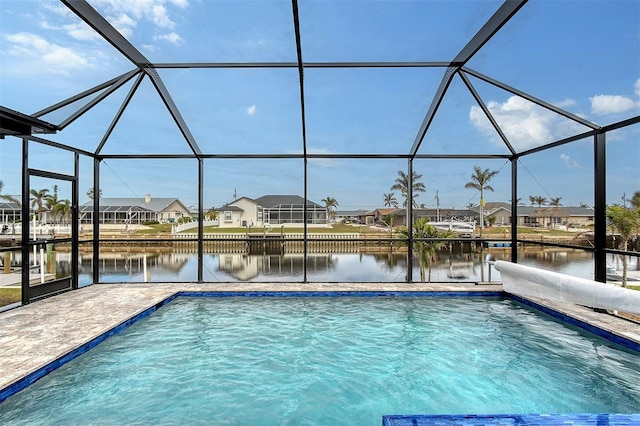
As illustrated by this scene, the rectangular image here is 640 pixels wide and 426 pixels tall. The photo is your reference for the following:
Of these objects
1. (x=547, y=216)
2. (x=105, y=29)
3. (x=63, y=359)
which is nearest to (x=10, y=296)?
(x=63, y=359)

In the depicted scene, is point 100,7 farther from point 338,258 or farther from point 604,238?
point 338,258

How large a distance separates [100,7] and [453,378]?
17.5ft

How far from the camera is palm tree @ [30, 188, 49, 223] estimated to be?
5.01 metres

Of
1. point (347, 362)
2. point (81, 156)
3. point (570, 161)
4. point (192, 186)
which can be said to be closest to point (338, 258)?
point (570, 161)

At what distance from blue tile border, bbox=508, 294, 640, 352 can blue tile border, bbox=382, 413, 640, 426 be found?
2.13 metres

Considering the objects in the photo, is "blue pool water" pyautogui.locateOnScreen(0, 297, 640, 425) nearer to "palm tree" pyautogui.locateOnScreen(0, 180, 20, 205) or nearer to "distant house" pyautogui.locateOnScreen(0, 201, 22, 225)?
"distant house" pyautogui.locateOnScreen(0, 201, 22, 225)

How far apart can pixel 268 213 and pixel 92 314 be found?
16676mm

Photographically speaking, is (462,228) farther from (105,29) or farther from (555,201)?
(105,29)

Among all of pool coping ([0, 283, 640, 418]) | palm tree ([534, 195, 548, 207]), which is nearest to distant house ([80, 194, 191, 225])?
pool coping ([0, 283, 640, 418])

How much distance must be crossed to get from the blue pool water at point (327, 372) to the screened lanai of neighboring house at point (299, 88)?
1.65 meters

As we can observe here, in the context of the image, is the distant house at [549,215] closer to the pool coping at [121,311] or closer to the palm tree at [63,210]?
the pool coping at [121,311]

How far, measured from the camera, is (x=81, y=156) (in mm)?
5977

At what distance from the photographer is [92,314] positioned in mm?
4371

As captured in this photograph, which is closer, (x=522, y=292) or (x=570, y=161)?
(x=522, y=292)
